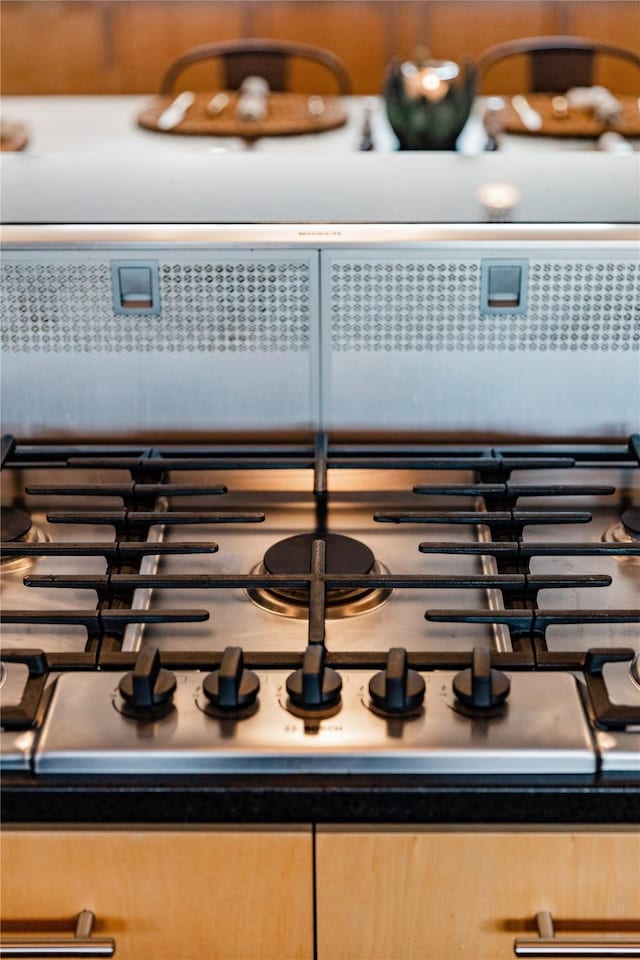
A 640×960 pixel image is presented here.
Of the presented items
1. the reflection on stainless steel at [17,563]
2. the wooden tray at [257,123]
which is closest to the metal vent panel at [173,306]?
the reflection on stainless steel at [17,563]

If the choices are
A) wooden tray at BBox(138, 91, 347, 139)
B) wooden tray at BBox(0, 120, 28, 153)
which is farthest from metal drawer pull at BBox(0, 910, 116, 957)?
wooden tray at BBox(138, 91, 347, 139)

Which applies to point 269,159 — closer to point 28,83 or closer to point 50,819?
point 50,819

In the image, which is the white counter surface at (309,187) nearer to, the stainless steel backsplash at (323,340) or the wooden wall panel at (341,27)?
the stainless steel backsplash at (323,340)

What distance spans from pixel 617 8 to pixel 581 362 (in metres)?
3.18

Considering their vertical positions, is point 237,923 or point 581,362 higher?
point 581,362

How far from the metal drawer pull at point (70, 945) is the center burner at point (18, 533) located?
0.30m

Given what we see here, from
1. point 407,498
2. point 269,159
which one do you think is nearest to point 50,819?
point 407,498

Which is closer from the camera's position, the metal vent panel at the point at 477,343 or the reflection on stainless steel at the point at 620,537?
the reflection on stainless steel at the point at 620,537

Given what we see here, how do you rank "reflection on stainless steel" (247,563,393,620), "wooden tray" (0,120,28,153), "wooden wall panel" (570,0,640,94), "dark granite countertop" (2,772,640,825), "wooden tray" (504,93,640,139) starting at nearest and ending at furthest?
"dark granite countertop" (2,772,640,825)
"reflection on stainless steel" (247,563,393,620)
"wooden tray" (0,120,28,153)
"wooden tray" (504,93,640,139)
"wooden wall panel" (570,0,640,94)

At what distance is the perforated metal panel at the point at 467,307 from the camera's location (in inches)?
40.8

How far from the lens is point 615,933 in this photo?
75 cm

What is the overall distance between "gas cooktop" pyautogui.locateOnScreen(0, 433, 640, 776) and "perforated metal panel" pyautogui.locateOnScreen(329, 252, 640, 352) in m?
0.10

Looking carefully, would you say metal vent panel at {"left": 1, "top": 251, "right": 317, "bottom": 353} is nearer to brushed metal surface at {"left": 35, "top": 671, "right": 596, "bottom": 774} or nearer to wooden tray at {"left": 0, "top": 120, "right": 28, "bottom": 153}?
brushed metal surface at {"left": 35, "top": 671, "right": 596, "bottom": 774}

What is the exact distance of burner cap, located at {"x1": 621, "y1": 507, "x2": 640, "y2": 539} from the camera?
943 mm
